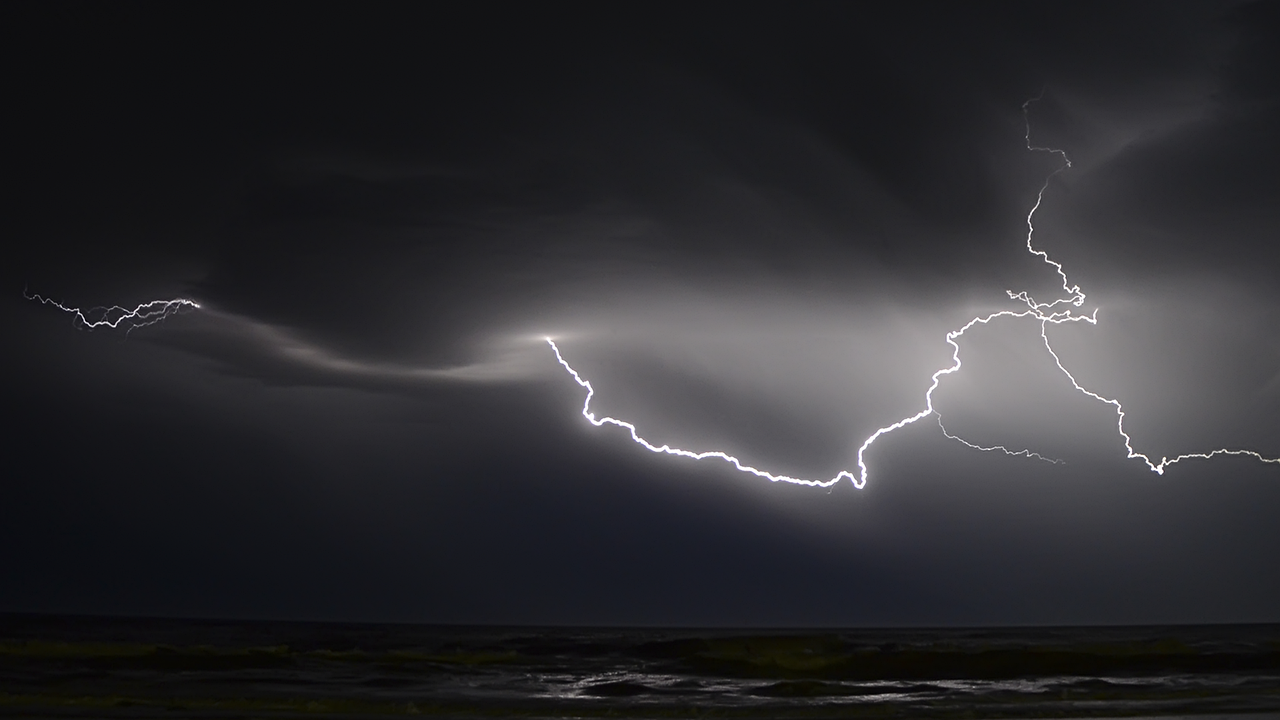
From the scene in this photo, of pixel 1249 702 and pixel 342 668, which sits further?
pixel 342 668

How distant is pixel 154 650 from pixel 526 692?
12.9 metres

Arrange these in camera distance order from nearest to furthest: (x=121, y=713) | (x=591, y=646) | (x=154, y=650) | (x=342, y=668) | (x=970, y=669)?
1. (x=121, y=713)
2. (x=342, y=668)
3. (x=970, y=669)
4. (x=154, y=650)
5. (x=591, y=646)

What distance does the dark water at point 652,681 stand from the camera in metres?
11.8

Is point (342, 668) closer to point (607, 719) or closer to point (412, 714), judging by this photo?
point (412, 714)

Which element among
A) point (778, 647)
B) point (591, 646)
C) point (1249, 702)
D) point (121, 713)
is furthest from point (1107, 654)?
point (121, 713)

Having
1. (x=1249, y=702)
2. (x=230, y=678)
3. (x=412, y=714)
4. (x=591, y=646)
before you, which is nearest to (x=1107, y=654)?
(x=1249, y=702)

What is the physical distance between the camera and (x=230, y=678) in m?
16.0

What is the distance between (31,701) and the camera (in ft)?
37.4

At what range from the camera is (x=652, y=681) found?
17.3 meters

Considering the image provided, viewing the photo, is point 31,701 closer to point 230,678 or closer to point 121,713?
point 121,713

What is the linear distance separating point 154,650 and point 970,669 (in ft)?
66.0

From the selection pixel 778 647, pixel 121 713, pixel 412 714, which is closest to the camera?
pixel 121 713

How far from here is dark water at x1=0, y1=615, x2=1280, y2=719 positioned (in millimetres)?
11760

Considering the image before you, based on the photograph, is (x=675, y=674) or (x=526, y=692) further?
(x=675, y=674)
